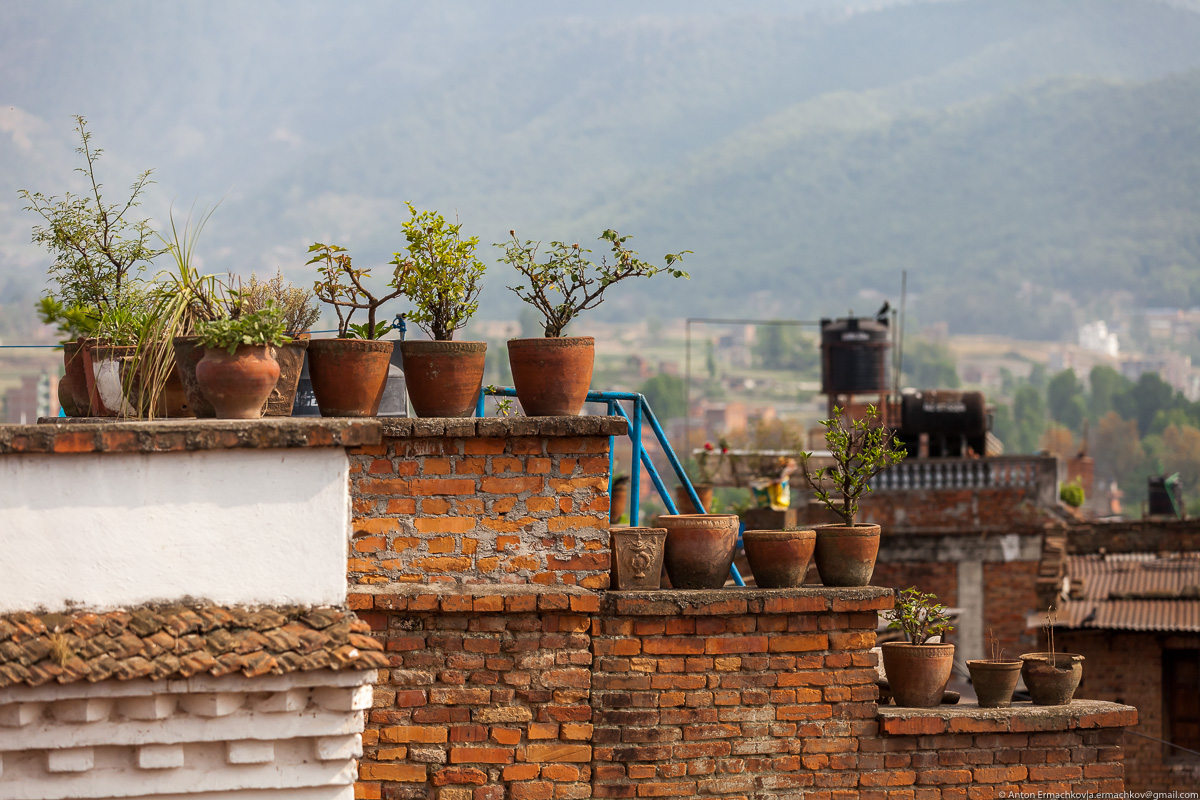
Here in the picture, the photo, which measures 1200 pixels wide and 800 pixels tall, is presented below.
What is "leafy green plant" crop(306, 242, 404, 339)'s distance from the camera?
20.0ft

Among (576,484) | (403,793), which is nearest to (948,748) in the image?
(576,484)

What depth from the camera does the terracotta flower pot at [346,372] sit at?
5.82 meters

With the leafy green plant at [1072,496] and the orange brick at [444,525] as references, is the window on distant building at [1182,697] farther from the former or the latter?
the orange brick at [444,525]

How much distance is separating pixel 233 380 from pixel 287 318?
118 cm

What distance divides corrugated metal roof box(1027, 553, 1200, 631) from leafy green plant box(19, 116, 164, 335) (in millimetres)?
13647

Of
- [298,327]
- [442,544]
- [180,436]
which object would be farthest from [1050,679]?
[180,436]

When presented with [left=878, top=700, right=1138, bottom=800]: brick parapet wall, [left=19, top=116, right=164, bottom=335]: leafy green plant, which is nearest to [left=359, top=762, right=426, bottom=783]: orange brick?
[left=878, top=700, right=1138, bottom=800]: brick parapet wall

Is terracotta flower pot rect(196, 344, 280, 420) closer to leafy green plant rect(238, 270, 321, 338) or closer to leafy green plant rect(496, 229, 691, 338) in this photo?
leafy green plant rect(238, 270, 321, 338)

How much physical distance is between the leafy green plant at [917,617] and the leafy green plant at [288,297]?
12.2 feet

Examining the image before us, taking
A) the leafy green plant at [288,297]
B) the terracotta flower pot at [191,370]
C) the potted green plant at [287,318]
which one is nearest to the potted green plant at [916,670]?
the potted green plant at [287,318]

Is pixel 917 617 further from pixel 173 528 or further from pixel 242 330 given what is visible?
pixel 173 528

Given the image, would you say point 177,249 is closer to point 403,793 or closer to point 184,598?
point 184,598

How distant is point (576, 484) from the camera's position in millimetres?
6066

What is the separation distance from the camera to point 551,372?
6.19m
